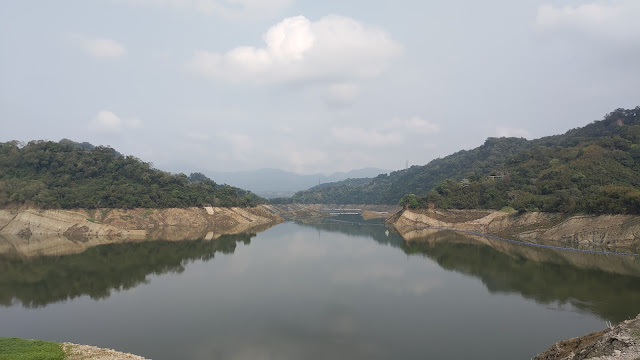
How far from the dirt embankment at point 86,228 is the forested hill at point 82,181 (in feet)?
5.19

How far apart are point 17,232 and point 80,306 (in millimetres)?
40194

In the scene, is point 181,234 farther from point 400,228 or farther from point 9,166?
point 400,228

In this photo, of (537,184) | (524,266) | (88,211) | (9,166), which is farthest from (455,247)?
(9,166)

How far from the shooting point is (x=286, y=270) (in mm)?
33188

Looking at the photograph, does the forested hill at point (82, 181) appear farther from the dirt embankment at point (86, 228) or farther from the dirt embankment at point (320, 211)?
the dirt embankment at point (320, 211)

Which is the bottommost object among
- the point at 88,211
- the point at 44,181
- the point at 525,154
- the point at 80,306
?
A: the point at 80,306

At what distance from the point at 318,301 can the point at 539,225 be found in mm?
40348

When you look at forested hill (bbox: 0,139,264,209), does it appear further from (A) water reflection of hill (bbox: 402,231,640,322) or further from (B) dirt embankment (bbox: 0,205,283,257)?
(A) water reflection of hill (bbox: 402,231,640,322)

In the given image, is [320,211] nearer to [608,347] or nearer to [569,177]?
[569,177]

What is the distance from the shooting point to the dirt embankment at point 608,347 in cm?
1041

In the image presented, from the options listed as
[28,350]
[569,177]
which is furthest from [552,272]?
[28,350]

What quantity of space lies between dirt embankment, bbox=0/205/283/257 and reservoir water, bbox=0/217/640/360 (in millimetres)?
7697

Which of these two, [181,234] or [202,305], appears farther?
[181,234]

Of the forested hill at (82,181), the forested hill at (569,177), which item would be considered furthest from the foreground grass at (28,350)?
the forested hill at (569,177)
